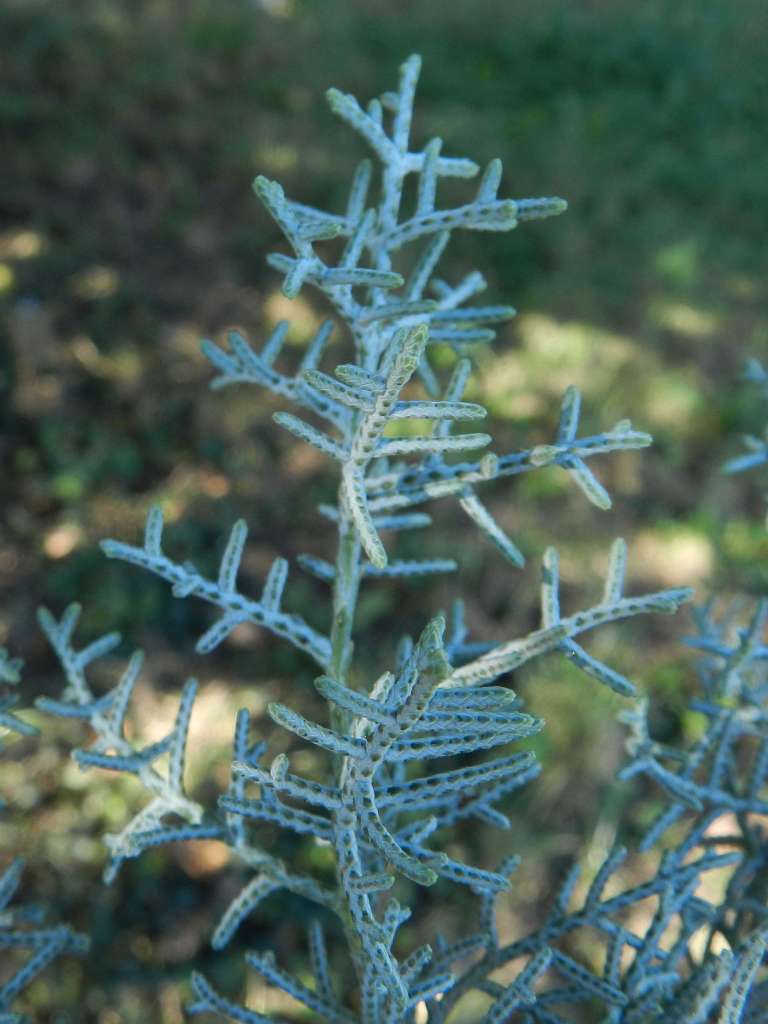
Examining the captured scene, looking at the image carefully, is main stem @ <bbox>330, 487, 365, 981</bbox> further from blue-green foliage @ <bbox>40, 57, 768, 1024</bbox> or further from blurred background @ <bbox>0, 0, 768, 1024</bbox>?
blurred background @ <bbox>0, 0, 768, 1024</bbox>

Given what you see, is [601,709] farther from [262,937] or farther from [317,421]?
[317,421]

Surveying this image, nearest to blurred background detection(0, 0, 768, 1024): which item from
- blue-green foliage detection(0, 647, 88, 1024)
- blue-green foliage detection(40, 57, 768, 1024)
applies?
blue-green foliage detection(40, 57, 768, 1024)

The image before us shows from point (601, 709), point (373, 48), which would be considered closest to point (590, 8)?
point (373, 48)

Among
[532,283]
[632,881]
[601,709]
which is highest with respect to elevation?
[532,283]

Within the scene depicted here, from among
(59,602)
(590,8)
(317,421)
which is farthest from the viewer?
(590,8)

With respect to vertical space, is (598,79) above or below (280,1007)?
above
